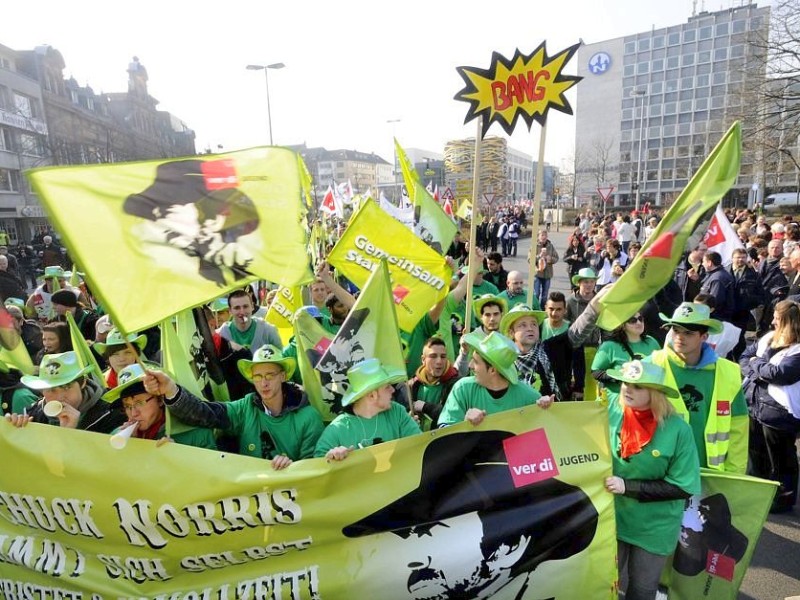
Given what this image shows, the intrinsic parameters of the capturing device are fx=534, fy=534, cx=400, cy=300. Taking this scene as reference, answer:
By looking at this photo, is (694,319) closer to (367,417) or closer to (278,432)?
(367,417)

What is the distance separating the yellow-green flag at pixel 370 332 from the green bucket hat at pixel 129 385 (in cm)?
131

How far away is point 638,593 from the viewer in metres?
3.41

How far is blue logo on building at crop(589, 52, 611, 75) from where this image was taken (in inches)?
3305

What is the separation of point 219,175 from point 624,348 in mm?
3556

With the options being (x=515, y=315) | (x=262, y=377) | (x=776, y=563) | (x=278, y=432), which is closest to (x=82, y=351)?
(x=262, y=377)

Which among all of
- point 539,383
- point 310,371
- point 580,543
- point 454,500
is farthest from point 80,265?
point 539,383

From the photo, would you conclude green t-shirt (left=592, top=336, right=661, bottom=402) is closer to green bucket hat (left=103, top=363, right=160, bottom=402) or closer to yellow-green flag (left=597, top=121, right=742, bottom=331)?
yellow-green flag (left=597, top=121, right=742, bottom=331)

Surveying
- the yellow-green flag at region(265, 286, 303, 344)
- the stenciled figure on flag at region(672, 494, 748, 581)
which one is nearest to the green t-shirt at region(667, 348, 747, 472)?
the stenciled figure on flag at region(672, 494, 748, 581)

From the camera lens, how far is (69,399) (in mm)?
3783

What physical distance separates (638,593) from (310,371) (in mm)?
2753

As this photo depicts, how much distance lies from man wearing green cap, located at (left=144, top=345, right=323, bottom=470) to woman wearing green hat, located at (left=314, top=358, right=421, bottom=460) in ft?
1.17

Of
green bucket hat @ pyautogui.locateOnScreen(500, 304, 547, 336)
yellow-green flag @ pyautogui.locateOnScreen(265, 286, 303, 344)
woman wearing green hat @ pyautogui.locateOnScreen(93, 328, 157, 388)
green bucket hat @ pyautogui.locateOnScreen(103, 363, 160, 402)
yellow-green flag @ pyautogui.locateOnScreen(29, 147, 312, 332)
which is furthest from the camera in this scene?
yellow-green flag @ pyautogui.locateOnScreen(265, 286, 303, 344)

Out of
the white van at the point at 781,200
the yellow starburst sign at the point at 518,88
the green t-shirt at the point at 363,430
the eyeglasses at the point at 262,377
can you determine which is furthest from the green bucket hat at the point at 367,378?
the white van at the point at 781,200

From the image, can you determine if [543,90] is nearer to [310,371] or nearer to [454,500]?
[310,371]
